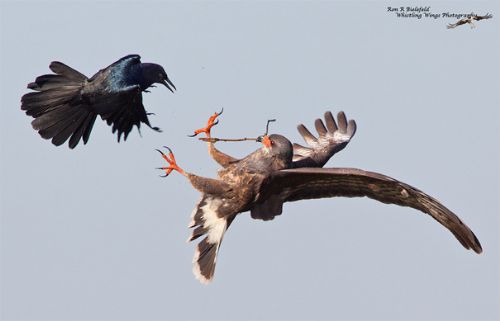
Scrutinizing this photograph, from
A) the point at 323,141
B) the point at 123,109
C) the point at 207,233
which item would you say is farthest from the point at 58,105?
the point at 323,141

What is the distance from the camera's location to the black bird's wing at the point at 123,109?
1055 centimetres

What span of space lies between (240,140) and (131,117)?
4.48ft

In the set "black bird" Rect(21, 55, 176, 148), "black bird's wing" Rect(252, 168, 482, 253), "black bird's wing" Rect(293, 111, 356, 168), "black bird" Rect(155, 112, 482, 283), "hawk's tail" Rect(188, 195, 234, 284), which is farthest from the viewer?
"black bird's wing" Rect(293, 111, 356, 168)

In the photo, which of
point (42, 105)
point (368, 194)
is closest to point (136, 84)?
point (42, 105)

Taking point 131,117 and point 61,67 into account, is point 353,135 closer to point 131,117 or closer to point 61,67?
point 131,117

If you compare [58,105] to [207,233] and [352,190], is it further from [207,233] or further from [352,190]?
[352,190]

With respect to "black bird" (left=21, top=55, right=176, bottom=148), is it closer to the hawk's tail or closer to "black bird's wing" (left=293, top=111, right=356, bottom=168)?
the hawk's tail

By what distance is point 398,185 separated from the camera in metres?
9.52

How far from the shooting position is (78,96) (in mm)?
10633

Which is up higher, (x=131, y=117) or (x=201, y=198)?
(x=131, y=117)

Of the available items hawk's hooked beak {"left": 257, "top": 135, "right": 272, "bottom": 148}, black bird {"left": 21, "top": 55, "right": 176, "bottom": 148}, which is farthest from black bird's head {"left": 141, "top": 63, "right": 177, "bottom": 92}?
hawk's hooked beak {"left": 257, "top": 135, "right": 272, "bottom": 148}

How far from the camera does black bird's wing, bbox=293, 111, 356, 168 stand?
1124 centimetres

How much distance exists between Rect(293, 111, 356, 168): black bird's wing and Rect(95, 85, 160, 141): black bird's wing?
1.65 metres

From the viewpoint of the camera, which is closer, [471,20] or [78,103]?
[78,103]
